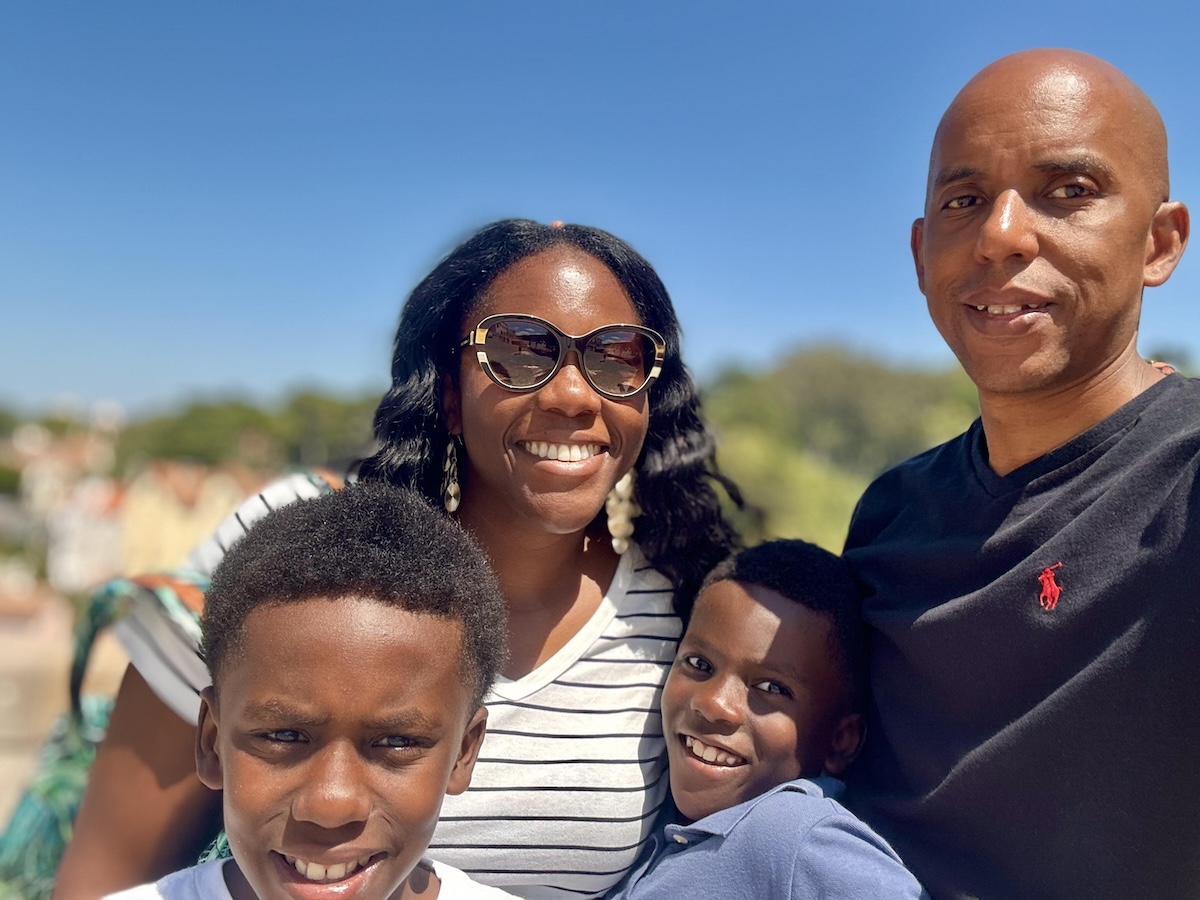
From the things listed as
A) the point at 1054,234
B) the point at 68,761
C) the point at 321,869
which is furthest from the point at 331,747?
the point at 1054,234

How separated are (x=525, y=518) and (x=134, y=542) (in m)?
26.2

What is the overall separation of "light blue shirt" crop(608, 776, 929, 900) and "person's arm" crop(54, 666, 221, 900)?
1.15m

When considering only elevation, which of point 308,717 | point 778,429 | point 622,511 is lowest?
point 778,429

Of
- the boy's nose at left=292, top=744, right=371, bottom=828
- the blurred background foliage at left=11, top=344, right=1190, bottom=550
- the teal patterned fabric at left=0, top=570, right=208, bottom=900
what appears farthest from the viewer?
the blurred background foliage at left=11, top=344, right=1190, bottom=550

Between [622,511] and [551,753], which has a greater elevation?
[622,511]

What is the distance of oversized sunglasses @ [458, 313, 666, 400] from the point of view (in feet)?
8.50

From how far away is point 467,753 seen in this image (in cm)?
217

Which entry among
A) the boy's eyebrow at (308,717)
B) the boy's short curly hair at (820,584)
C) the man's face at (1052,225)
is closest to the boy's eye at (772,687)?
the boy's short curly hair at (820,584)

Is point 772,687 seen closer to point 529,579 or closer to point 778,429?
point 529,579

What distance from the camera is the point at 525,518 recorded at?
2727mm

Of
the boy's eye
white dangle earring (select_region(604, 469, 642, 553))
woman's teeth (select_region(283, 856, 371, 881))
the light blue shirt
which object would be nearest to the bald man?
the light blue shirt

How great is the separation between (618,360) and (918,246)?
0.85 metres

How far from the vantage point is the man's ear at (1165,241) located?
2.23 m

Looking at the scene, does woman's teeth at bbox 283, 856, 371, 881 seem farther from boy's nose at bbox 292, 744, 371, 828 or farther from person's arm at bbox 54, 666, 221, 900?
person's arm at bbox 54, 666, 221, 900
